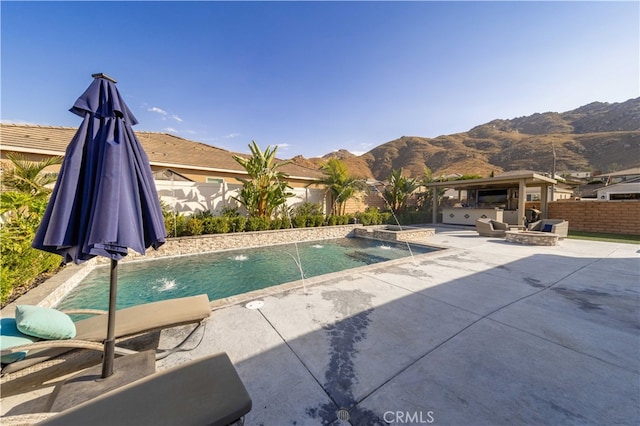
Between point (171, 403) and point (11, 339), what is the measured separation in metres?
1.98

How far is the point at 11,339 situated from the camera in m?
2.25

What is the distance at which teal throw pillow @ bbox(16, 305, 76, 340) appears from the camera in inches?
90.0

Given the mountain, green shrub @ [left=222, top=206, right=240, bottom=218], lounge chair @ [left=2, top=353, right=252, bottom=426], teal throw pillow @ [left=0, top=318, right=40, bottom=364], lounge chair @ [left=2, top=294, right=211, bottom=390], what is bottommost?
lounge chair @ [left=2, top=294, right=211, bottom=390]

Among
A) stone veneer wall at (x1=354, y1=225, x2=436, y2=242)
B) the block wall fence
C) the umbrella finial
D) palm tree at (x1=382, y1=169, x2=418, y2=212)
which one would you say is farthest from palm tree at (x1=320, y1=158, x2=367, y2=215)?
the umbrella finial

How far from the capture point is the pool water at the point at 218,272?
595 centimetres

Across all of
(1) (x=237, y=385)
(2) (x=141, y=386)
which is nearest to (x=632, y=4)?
(1) (x=237, y=385)

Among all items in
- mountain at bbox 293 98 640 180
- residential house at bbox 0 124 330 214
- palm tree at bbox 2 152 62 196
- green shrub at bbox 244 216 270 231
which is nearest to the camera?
palm tree at bbox 2 152 62 196

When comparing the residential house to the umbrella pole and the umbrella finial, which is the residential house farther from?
the umbrella pole

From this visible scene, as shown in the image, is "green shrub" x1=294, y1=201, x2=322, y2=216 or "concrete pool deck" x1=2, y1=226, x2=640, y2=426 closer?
"concrete pool deck" x1=2, y1=226, x2=640, y2=426

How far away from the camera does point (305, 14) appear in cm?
1243

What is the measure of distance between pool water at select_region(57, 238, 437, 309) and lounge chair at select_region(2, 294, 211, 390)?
2667mm

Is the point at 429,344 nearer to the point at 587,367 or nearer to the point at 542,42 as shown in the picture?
the point at 587,367

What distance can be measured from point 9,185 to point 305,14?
45.7ft

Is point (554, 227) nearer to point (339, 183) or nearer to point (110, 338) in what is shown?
point (339, 183)
